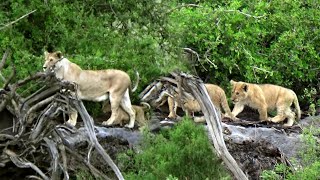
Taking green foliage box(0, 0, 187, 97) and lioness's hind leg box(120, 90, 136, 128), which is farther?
lioness's hind leg box(120, 90, 136, 128)

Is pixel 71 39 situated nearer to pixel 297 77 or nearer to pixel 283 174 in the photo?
pixel 283 174

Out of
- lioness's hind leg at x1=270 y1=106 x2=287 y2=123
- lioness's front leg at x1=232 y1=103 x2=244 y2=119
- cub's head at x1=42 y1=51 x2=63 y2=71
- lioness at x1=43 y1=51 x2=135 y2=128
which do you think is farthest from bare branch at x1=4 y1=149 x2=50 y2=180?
lioness's hind leg at x1=270 y1=106 x2=287 y2=123

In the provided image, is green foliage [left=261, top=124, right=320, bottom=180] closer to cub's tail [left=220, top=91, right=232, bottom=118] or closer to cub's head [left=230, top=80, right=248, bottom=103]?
cub's tail [left=220, top=91, right=232, bottom=118]

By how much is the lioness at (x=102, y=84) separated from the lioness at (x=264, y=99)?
2731 millimetres

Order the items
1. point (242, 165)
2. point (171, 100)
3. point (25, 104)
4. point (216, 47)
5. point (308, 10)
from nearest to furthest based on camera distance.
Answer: point (25, 104)
point (242, 165)
point (171, 100)
point (216, 47)
point (308, 10)

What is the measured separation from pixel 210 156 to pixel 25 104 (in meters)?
2.43

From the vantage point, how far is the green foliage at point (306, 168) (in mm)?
10883

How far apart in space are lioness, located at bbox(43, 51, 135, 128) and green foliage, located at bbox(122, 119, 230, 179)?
407 centimetres

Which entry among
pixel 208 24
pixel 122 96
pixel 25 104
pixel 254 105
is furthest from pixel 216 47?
pixel 25 104

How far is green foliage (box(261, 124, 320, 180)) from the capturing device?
10.9 meters

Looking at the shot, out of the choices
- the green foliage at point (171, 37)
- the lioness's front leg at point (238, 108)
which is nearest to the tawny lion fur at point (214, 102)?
the lioness's front leg at point (238, 108)

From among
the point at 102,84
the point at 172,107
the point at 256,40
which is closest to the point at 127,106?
the point at 102,84

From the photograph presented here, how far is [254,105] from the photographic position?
17.2 metres

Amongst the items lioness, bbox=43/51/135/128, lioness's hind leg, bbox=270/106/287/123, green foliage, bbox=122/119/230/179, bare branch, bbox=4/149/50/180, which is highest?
green foliage, bbox=122/119/230/179
